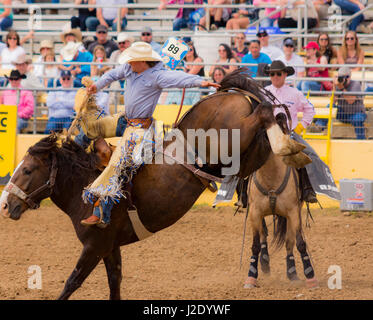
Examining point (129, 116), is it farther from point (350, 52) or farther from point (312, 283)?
point (350, 52)

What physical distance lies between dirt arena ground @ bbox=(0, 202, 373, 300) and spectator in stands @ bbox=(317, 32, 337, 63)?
135 inches

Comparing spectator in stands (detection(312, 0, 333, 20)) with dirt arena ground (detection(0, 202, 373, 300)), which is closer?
dirt arena ground (detection(0, 202, 373, 300))

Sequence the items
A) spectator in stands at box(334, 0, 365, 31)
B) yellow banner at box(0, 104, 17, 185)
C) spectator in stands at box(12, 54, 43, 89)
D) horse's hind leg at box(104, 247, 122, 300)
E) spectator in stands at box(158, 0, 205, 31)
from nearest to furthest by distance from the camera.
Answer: horse's hind leg at box(104, 247, 122, 300) → yellow banner at box(0, 104, 17, 185) → spectator in stands at box(12, 54, 43, 89) → spectator in stands at box(334, 0, 365, 31) → spectator in stands at box(158, 0, 205, 31)

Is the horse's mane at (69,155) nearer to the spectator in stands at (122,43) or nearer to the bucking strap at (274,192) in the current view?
the bucking strap at (274,192)

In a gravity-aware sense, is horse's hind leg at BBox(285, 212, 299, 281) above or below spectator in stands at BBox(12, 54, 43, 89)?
below

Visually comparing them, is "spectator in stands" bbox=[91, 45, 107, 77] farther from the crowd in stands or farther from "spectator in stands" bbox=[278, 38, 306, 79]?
"spectator in stands" bbox=[278, 38, 306, 79]

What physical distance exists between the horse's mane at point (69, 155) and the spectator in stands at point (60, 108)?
542 cm

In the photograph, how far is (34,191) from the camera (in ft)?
19.3

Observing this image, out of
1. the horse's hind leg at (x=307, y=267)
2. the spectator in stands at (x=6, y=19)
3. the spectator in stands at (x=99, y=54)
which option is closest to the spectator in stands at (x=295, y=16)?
the spectator in stands at (x=99, y=54)

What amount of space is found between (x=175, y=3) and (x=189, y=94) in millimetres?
4475

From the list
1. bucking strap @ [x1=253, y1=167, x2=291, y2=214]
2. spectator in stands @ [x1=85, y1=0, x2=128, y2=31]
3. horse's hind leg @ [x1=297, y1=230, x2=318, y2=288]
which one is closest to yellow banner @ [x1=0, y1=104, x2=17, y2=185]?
spectator in stands @ [x1=85, y1=0, x2=128, y2=31]

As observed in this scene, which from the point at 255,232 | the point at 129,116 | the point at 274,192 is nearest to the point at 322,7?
the point at 274,192

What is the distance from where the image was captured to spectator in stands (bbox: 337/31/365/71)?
40.8ft
